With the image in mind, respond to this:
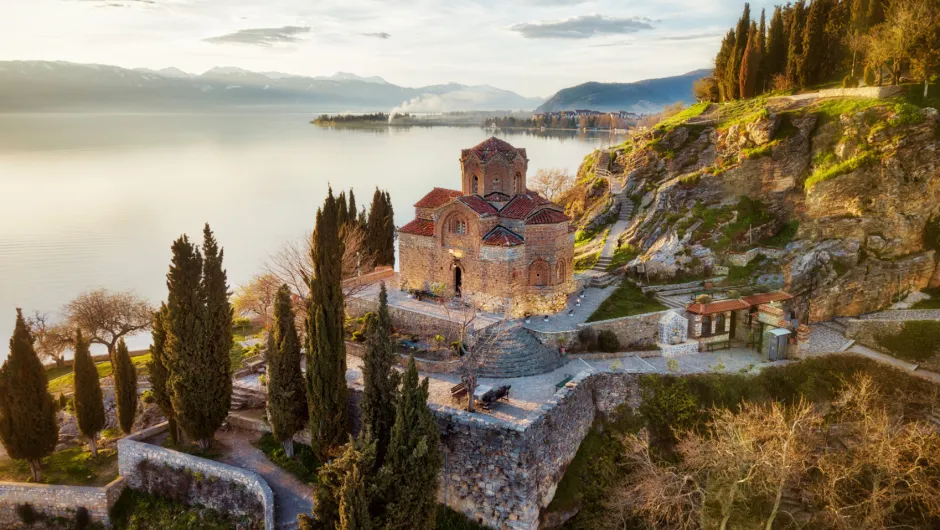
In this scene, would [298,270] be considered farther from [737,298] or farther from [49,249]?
[49,249]

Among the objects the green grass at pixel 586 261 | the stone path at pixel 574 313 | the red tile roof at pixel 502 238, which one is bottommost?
the stone path at pixel 574 313

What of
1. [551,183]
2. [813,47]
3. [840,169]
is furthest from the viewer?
[551,183]

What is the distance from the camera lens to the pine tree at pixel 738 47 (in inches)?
1569

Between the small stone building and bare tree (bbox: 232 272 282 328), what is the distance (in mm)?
8156

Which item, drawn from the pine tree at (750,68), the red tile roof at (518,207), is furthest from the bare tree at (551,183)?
the red tile roof at (518,207)

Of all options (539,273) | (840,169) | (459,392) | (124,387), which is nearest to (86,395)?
(124,387)

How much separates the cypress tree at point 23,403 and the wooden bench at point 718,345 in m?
23.4

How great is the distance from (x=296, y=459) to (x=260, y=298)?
14.3m

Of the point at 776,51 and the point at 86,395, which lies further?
the point at 776,51

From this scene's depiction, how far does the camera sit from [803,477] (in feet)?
56.6

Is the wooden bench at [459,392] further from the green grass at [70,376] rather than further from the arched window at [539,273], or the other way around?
the green grass at [70,376]

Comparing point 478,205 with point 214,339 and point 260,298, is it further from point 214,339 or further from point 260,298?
point 260,298

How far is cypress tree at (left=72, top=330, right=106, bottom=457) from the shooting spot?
1844 cm

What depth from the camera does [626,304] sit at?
2503 cm
